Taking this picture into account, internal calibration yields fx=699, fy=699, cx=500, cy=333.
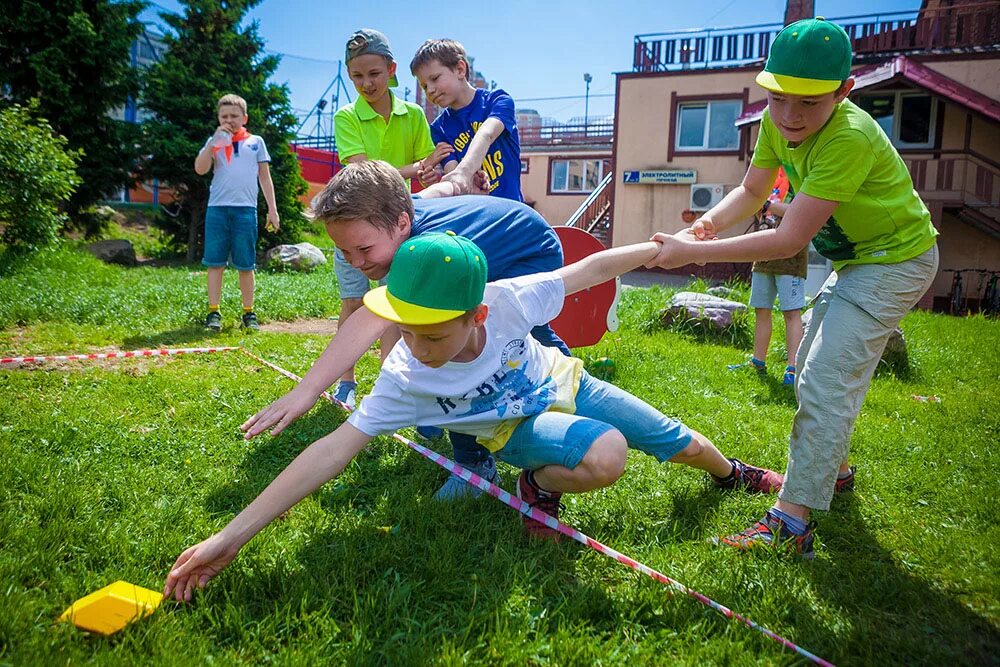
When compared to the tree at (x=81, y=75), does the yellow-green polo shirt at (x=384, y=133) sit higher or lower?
lower

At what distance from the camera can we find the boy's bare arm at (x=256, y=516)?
2.14m

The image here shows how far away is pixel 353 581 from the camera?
2.31 m

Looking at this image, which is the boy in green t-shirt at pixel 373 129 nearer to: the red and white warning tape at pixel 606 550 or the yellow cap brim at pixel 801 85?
the red and white warning tape at pixel 606 550

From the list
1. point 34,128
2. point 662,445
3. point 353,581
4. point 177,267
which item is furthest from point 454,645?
point 177,267

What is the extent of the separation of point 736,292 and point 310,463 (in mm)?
8970

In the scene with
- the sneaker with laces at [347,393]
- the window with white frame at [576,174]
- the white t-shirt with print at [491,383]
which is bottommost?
the sneaker with laces at [347,393]

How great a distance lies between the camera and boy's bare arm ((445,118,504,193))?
359cm

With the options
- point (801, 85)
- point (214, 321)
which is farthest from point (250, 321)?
point (801, 85)

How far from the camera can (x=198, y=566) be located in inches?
84.8

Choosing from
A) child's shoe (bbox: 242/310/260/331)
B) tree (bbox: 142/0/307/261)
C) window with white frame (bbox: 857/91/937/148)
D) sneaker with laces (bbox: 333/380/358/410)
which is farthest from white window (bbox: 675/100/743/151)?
sneaker with laces (bbox: 333/380/358/410)

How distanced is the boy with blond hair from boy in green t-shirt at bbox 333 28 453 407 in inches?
101

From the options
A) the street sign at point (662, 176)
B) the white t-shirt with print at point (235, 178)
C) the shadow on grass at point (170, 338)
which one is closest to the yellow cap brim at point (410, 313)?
the shadow on grass at point (170, 338)

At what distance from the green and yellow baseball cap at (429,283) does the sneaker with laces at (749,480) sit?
171cm

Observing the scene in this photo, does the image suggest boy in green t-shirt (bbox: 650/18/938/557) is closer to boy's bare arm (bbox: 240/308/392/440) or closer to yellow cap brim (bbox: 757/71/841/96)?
yellow cap brim (bbox: 757/71/841/96)
